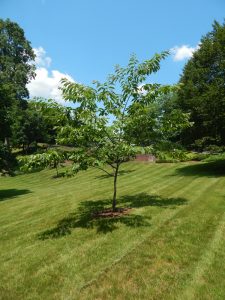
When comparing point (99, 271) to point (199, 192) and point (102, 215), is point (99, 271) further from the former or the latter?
point (199, 192)

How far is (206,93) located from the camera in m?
28.2

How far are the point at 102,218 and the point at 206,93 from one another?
1936 centimetres

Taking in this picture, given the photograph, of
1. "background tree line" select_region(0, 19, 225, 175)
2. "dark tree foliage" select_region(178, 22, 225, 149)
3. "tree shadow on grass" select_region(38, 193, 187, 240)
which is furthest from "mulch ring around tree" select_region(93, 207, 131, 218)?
"dark tree foliage" select_region(178, 22, 225, 149)

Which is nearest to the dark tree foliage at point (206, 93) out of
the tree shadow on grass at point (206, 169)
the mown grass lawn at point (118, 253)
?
the tree shadow on grass at point (206, 169)

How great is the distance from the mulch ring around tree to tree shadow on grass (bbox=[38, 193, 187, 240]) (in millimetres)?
178

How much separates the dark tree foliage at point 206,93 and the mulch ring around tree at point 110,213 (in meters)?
16.5

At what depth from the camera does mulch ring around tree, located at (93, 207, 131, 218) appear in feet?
43.1

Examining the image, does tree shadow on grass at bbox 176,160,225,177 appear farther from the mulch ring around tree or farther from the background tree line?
the mulch ring around tree

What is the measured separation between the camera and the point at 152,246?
9.29 m

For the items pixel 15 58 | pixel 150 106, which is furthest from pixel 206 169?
pixel 15 58

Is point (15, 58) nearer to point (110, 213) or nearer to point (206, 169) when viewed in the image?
point (206, 169)

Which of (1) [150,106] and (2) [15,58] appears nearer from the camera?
(1) [150,106]

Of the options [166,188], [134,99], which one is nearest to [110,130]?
[134,99]

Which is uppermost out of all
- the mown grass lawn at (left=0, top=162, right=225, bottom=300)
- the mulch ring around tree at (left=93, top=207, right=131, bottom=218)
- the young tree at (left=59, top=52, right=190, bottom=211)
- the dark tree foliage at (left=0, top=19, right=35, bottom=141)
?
the dark tree foliage at (left=0, top=19, right=35, bottom=141)
